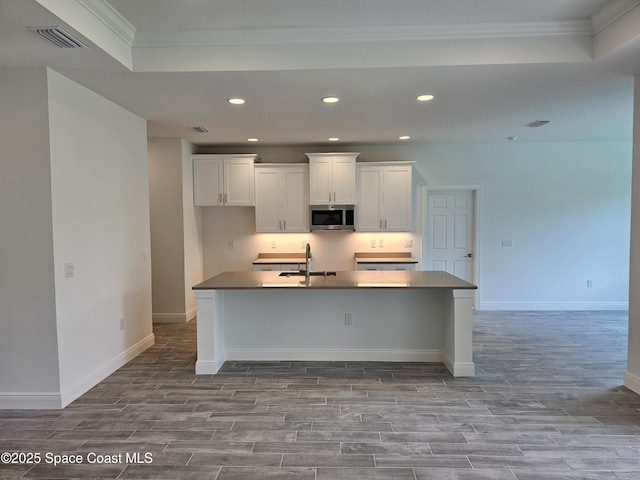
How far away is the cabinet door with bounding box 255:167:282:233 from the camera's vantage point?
6.00 m

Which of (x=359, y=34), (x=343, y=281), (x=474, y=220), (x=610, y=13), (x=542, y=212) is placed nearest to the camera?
(x=610, y=13)

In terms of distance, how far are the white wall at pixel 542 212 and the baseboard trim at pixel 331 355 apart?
101 inches

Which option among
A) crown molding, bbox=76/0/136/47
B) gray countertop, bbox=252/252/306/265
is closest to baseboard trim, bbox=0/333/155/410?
crown molding, bbox=76/0/136/47

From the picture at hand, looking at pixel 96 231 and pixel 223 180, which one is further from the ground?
pixel 223 180

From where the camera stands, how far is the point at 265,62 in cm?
299

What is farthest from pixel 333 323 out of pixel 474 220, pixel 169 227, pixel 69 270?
pixel 474 220

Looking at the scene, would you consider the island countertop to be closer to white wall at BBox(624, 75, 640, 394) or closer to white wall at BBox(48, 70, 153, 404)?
white wall at BBox(48, 70, 153, 404)

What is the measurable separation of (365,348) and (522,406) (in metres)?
1.52

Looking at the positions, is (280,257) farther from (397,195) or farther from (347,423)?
(347,423)

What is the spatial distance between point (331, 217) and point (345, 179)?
→ 24.4 inches

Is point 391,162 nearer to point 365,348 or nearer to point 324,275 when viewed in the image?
point 324,275

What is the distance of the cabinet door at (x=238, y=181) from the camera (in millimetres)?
5945

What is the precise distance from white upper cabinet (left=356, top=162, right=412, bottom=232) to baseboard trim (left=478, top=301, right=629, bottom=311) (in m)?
1.90

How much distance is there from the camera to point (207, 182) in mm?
5930
